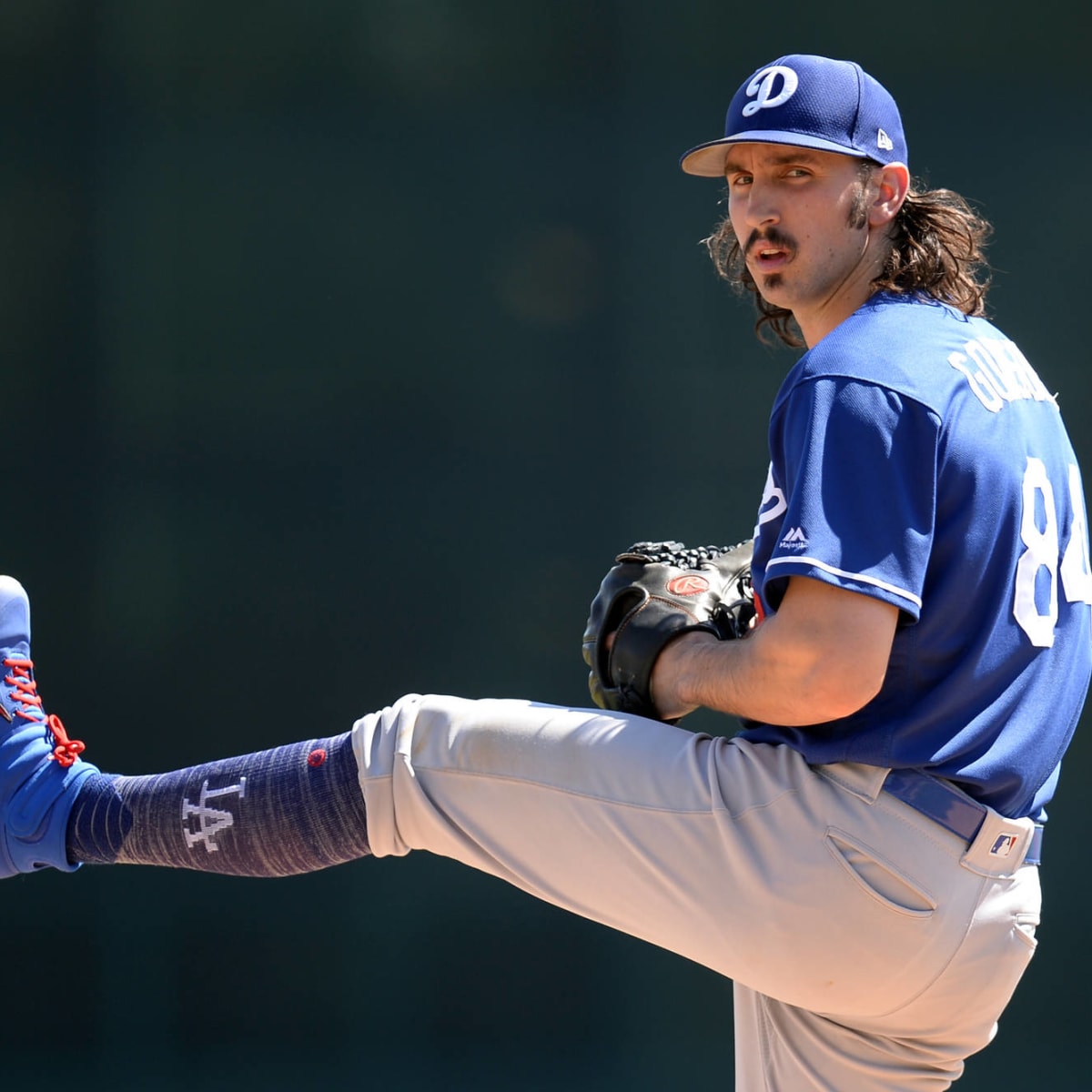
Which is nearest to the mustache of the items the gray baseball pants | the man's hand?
the man's hand

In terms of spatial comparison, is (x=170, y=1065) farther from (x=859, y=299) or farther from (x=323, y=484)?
(x=859, y=299)

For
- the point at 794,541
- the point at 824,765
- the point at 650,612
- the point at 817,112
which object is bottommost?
the point at 824,765

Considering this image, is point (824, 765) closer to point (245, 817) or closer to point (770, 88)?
point (245, 817)

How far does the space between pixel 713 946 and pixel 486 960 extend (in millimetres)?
1925

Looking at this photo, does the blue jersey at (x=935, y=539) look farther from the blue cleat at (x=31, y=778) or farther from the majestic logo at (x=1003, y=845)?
the blue cleat at (x=31, y=778)

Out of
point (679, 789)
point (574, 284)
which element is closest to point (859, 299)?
point (679, 789)

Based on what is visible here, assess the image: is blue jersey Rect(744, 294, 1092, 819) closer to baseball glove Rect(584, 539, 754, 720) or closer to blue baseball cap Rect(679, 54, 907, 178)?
baseball glove Rect(584, 539, 754, 720)

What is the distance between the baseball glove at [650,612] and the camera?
206 cm

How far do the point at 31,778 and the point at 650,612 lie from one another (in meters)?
0.90

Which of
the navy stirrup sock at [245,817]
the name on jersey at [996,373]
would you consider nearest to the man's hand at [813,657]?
the name on jersey at [996,373]

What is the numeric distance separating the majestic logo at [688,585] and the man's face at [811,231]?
1.45 ft

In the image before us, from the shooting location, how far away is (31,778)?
6.68 ft

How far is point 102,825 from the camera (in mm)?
1996

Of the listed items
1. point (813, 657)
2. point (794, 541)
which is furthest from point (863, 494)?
point (813, 657)
